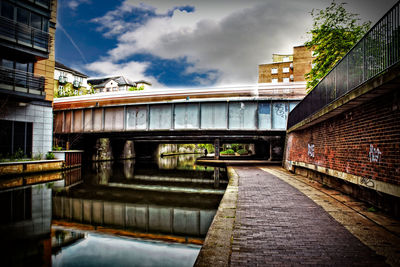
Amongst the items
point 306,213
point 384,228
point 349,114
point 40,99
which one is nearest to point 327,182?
point 349,114

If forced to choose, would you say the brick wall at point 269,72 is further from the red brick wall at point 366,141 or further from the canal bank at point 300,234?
the canal bank at point 300,234

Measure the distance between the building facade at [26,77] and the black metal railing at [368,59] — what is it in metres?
18.3

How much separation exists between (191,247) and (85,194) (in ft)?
24.5

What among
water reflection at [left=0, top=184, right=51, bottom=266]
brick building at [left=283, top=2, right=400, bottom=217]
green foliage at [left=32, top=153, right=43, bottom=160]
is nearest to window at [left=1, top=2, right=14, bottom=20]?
green foliage at [left=32, top=153, right=43, bottom=160]

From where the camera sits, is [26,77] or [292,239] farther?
[26,77]

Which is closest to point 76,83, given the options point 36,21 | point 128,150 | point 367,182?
point 128,150

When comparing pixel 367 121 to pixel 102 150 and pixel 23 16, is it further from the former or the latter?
pixel 102 150

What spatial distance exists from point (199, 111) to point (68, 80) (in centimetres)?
4835

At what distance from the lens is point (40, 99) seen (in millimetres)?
19484

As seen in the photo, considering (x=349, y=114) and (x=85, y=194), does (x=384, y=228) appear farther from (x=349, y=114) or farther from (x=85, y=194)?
(x=85, y=194)

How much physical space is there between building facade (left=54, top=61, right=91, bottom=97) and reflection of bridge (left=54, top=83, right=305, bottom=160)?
3082 centimetres

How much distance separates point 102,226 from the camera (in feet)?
22.2

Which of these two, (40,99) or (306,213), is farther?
(40,99)

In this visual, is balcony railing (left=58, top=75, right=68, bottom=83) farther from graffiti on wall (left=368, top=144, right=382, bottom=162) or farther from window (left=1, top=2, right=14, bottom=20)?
graffiti on wall (left=368, top=144, right=382, bottom=162)
